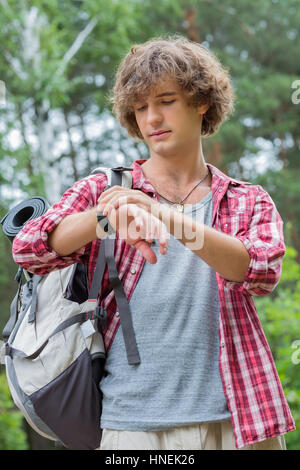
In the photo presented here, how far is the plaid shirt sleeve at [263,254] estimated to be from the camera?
150 centimetres

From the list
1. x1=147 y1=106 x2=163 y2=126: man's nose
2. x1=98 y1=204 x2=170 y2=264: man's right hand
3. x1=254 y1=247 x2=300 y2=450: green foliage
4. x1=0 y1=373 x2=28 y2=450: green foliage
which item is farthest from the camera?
x1=0 y1=373 x2=28 y2=450: green foliage

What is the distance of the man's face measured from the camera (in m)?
1.73

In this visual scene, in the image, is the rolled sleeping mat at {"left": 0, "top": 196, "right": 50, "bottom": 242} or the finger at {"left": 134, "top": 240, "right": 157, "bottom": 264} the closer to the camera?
the finger at {"left": 134, "top": 240, "right": 157, "bottom": 264}

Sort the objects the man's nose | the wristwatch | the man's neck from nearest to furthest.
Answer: the wristwatch, the man's nose, the man's neck

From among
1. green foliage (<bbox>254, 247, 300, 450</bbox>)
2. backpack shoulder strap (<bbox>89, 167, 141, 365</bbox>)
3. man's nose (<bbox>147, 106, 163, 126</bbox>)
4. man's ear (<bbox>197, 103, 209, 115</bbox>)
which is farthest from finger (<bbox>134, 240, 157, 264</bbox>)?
green foliage (<bbox>254, 247, 300, 450</bbox>)

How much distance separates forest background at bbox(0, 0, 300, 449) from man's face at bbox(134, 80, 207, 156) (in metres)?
6.33

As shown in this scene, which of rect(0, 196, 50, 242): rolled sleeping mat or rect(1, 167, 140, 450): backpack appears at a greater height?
rect(0, 196, 50, 242): rolled sleeping mat

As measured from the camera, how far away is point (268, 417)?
1.56 meters

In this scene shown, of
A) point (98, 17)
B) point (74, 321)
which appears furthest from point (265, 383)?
point (98, 17)

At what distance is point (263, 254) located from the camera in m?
1.51

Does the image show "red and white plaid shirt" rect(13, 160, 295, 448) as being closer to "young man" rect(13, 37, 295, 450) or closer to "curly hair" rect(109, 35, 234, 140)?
"young man" rect(13, 37, 295, 450)

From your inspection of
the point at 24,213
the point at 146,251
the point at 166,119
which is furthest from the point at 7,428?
the point at 146,251
